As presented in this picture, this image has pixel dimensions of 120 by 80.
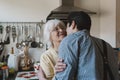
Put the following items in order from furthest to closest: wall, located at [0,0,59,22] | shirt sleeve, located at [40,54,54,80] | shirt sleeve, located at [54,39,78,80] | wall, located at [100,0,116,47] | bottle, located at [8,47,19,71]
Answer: wall, located at [100,0,116,47], wall, located at [0,0,59,22], bottle, located at [8,47,19,71], shirt sleeve, located at [40,54,54,80], shirt sleeve, located at [54,39,78,80]

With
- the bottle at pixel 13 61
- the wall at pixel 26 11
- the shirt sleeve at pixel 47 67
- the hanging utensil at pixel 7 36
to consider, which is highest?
the wall at pixel 26 11

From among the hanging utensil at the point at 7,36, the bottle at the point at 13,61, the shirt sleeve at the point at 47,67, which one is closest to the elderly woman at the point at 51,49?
the shirt sleeve at the point at 47,67

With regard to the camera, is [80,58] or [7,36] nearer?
[80,58]

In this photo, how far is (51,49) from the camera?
5.29 feet

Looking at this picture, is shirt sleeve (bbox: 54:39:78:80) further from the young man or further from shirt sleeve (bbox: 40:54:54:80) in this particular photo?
shirt sleeve (bbox: 40:54:54:80)

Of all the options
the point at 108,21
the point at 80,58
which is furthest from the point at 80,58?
the point at 108,21

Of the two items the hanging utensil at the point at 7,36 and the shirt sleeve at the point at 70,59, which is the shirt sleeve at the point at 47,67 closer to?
the shirt sleeve at the point at 70,59

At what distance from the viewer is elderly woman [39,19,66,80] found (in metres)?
1.49

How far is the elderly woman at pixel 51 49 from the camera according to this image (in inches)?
58.5

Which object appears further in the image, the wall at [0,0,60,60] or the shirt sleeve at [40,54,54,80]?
the wall at [0,0,60,60]

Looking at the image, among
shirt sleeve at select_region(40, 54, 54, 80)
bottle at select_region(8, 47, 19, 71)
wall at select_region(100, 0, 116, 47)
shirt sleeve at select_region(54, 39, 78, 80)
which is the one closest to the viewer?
shirt sleeve at select_region(54, 39, 78, 80)

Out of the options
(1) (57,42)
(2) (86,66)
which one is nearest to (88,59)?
(2) (86,66)

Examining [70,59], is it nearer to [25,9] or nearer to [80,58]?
[80,58]

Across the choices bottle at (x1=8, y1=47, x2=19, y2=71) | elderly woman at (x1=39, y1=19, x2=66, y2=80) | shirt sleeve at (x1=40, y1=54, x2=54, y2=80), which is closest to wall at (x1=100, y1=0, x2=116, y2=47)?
bottle at (x1=8, y1=47, x2=19, y2=71)
